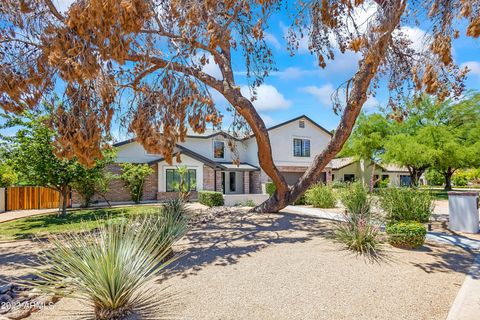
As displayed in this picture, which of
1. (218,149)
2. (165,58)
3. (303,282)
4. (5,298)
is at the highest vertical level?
(165,58)

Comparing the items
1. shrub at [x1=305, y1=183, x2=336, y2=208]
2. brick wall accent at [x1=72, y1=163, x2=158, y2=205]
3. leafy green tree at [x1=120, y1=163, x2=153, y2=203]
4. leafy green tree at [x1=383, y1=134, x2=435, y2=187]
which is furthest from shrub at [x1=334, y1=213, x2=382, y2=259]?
leafy green tree at [x1=383, y1=134, x2=435, y2=187]

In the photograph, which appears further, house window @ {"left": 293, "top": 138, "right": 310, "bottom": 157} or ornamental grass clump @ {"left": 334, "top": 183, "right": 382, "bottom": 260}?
house window @ {"left": 293, "top": 138, "right": 310, "bottom": 157}

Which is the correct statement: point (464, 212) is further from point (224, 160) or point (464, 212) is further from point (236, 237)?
point (224, 160)

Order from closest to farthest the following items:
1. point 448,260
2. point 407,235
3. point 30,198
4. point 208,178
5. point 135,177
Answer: point 448,260 < point 407,235 < point 30,198 < point 135,177 < point 208,178

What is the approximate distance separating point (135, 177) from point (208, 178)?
21.2 feet

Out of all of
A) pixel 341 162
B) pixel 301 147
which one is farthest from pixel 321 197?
pixel 341 162

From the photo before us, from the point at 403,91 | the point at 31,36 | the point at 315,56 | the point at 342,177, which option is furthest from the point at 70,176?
the point at 342,177

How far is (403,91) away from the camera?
12047 mm

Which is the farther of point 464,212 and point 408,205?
point 408,205

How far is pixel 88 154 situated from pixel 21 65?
3365 millimetres

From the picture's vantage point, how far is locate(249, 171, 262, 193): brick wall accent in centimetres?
2993

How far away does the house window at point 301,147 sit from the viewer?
105 feet

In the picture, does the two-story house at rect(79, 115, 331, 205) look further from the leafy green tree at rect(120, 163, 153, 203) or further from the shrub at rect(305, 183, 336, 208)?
the shrub at rect(305, 183, 336, 208)

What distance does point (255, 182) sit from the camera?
1198 inches
